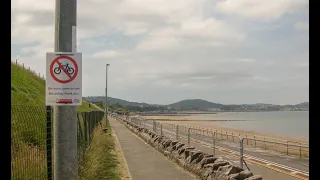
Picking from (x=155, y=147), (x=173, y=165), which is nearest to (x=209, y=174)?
(x=173, y=165)

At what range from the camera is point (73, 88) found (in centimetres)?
405

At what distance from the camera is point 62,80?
402 centimetres

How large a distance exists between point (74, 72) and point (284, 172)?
11.9m

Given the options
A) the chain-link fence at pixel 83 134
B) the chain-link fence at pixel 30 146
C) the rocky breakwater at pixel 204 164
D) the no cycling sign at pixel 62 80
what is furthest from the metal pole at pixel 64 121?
the chain-link fence at pixel 83 134

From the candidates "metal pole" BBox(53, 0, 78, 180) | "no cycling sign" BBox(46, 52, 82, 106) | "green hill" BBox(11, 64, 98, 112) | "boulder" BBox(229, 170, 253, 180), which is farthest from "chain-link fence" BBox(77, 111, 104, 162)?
"no cycling sign" BBox(46, 52, 82, 106)

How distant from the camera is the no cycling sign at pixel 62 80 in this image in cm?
400

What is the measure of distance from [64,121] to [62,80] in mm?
442

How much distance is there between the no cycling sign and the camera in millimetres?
4004

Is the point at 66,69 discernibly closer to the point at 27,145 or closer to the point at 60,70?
the point at 60,70

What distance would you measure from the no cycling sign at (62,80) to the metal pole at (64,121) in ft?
0.30

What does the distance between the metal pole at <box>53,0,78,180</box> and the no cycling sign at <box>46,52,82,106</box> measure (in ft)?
0.30

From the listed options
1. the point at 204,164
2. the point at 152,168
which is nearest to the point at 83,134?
the point at 152,168
